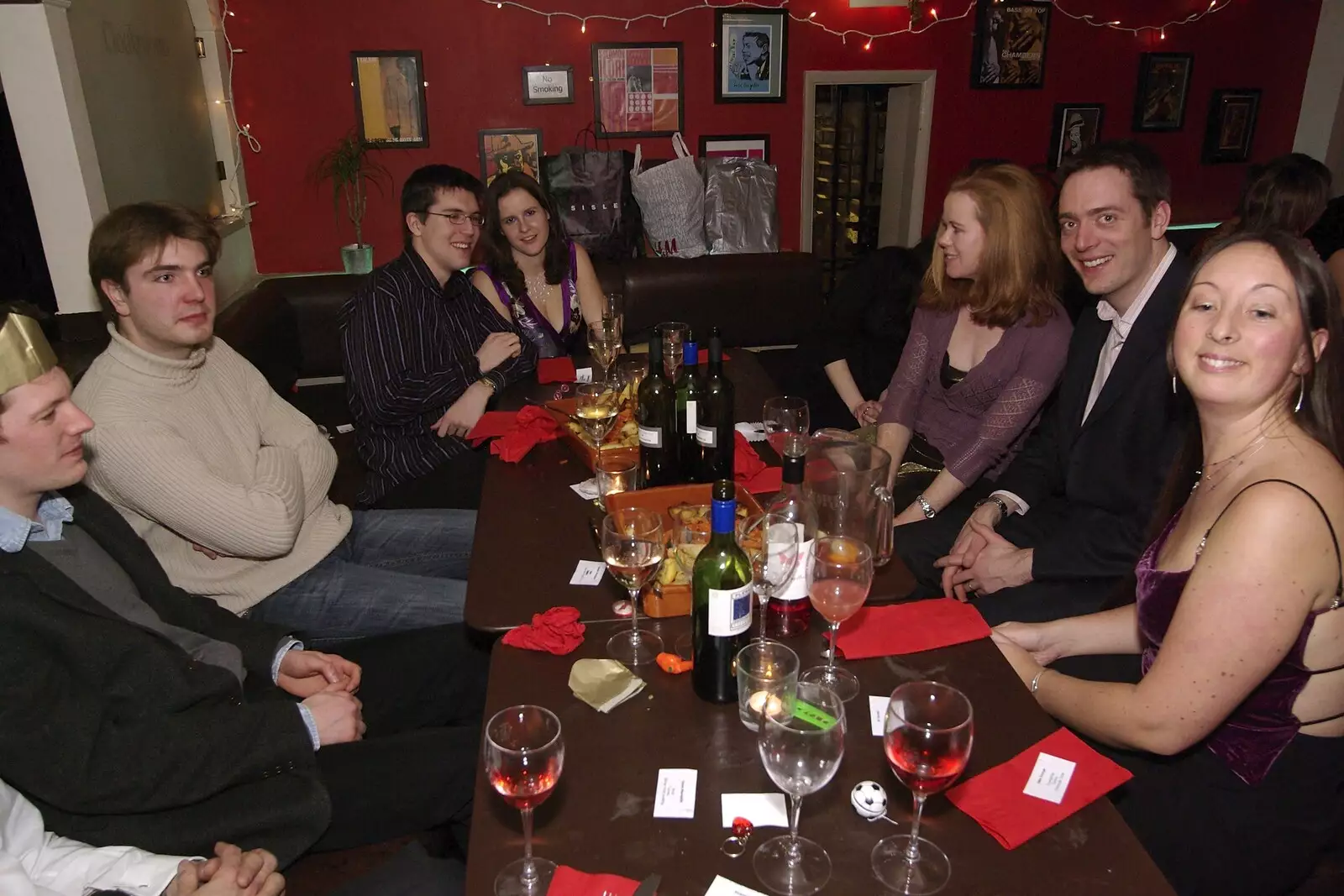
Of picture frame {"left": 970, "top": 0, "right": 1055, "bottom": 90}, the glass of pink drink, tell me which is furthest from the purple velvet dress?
picture frame {"left": 970, "top": 0, "right": 1055, "bottom": 90}

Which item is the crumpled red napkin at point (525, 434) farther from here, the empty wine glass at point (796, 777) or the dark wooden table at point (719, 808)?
the empty wine glass at point (796, 777)

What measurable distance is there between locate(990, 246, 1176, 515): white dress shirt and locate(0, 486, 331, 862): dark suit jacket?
2016mm

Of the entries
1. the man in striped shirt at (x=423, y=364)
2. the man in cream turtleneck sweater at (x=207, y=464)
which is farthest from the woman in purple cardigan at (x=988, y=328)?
the man in cream turtleneck sweater at (x=207, y=464)

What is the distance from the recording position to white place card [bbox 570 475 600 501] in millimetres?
2029

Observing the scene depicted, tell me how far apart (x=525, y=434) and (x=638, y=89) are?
359 centimetres

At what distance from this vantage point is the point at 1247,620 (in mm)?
1270

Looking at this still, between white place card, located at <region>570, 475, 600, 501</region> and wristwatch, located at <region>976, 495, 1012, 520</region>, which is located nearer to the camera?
white place card, located at <region>570, 475, 600, 501</region>

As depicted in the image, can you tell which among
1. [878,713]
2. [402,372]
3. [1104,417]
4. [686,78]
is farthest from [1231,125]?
[878,713]

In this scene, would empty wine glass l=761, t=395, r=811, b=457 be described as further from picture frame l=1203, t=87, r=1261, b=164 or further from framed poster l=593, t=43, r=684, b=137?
picture frame l=1203, t=87, r=1261, b=164

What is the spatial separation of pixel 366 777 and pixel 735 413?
141 cm

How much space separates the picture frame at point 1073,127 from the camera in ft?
19.3

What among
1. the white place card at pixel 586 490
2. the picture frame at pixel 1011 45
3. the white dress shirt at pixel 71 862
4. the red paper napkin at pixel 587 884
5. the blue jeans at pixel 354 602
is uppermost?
the picture frame at pixel 1011 45

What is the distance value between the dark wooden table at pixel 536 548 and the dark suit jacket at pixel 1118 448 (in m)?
0.73

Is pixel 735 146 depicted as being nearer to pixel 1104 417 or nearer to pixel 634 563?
pixel 1104 417
